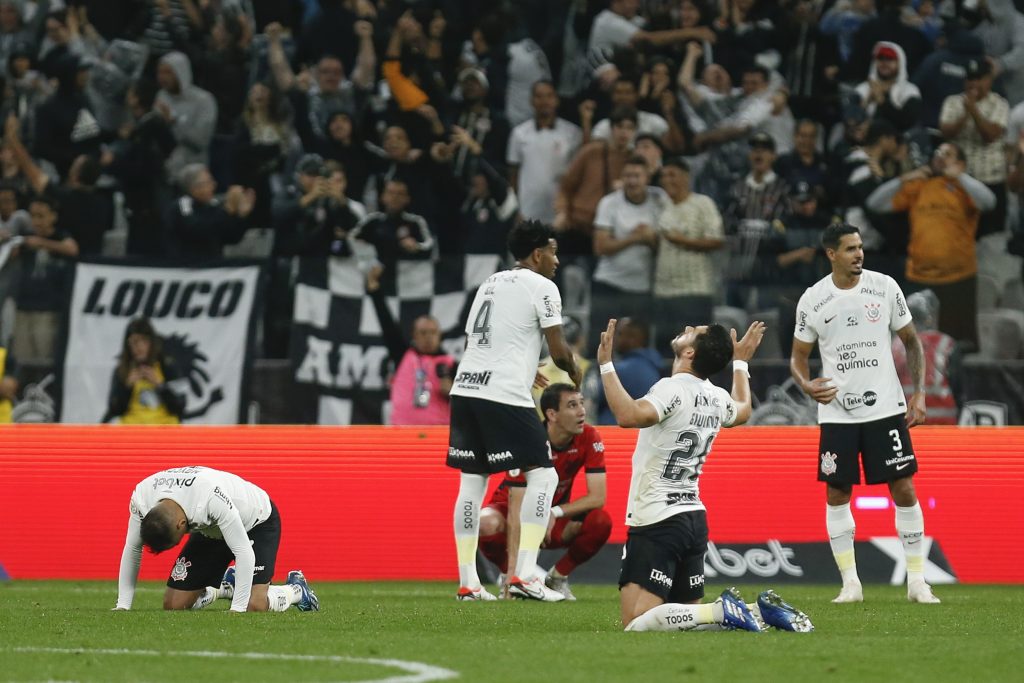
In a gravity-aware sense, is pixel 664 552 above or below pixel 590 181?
below

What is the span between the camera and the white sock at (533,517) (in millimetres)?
10641

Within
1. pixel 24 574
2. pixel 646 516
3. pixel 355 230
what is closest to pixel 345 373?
pixel 355 230

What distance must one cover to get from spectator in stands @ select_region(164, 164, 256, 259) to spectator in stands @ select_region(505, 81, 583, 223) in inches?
114

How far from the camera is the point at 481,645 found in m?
7.61

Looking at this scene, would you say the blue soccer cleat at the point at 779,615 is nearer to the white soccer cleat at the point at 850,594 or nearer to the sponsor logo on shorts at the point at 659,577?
the sponsor logo on shorts at the point at 659,577

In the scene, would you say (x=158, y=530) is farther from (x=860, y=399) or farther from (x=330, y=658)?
(x=860, y=399)

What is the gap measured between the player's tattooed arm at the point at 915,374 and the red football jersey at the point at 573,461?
2117 mm

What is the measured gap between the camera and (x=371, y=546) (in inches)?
535

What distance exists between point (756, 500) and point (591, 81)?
6909mm

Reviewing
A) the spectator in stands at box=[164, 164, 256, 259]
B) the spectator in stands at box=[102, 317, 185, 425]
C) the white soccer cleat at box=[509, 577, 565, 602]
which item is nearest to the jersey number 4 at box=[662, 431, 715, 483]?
the white soccer cleat at box=[509, 577, 565, 602]

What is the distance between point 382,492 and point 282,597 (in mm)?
3756

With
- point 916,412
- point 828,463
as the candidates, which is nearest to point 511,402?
point 828,463

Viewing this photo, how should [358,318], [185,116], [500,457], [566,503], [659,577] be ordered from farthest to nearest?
[185,116] → [358,318] → [566,503] → [500,457] → [659,577]

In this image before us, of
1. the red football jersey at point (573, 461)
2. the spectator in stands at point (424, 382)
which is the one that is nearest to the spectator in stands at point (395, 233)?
the spectator in stands at point (424, 382)
